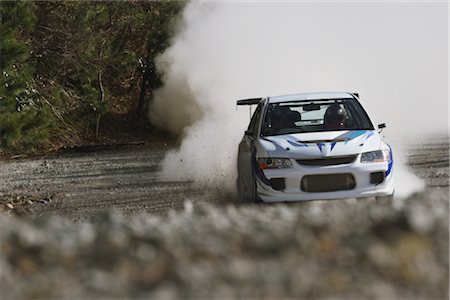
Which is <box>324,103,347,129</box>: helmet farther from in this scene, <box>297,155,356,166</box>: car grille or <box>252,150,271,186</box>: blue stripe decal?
<box>252,150,271,186</box>: blue stripe decal

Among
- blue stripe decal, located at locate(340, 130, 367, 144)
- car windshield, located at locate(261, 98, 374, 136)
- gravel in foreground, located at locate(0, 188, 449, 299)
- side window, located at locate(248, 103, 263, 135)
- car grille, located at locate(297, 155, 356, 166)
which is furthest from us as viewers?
side window, located at locate(248, 103, 263, 135)

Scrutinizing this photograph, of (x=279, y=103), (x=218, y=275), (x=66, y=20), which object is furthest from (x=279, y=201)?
(x=66, y=20)

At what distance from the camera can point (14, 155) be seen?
26641 millimetres

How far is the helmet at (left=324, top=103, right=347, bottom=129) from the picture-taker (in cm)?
1145

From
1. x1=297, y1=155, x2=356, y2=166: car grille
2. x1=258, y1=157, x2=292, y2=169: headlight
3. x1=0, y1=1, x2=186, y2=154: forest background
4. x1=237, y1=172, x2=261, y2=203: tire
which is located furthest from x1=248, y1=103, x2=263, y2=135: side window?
x1=0, y1=1, x2=186, y2=154: forest background

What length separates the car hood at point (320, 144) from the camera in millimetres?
10336

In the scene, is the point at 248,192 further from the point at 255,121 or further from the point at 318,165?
the point at 255,121

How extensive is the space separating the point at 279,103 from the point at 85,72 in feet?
73.1

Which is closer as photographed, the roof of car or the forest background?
the roof of car

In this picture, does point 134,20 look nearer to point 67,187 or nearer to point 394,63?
point 394,63

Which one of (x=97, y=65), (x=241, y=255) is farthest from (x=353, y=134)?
(x=97, y=65)

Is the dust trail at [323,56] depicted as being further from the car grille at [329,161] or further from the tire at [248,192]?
the car grille at [329,161]

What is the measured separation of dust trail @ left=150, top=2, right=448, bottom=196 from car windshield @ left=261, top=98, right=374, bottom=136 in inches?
542

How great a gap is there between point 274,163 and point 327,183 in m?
0.64
